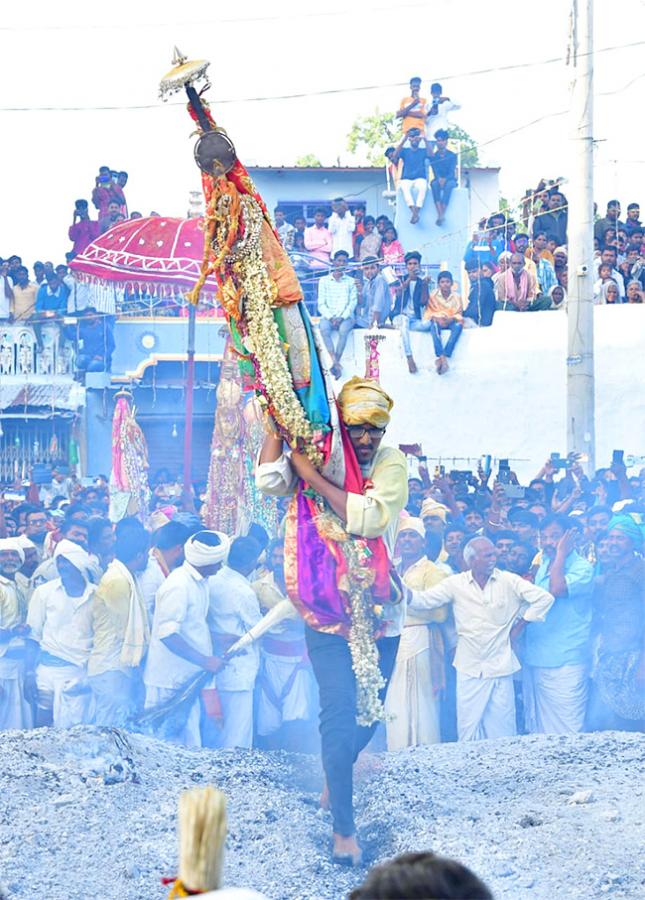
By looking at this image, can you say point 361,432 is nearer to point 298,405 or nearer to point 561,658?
point 298,405

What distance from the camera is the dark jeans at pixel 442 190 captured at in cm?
1527

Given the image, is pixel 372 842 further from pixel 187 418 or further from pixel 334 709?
pixel 187 418

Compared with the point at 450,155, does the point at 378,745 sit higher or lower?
lower

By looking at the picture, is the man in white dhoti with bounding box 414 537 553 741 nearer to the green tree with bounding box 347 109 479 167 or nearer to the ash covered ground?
the ash covered ground

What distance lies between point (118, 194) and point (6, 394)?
2.12m

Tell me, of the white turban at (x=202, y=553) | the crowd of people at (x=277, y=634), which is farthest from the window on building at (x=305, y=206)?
the white turban at (x=202, y=553)

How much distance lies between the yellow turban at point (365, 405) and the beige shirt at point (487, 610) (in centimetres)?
229

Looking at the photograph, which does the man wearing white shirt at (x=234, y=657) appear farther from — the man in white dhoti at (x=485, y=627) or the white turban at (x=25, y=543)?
the white turban at (x=25, y=543)

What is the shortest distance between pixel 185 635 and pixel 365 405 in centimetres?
220

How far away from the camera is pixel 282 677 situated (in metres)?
7.80

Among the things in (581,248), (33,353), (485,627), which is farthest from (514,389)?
(485,627)

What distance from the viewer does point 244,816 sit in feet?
19.6

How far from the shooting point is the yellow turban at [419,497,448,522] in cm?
915

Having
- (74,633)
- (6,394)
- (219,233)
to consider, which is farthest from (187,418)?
(219,233)
